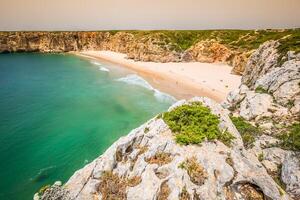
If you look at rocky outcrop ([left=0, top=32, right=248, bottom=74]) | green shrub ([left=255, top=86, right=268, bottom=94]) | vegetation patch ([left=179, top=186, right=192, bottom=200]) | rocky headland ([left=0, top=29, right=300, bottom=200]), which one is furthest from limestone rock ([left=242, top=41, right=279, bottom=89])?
vegetation patch ([left=179, top=186, right=192, bottom=200])

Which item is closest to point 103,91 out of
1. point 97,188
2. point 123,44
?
point 97,188

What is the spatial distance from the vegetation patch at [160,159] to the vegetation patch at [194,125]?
1.09 meters

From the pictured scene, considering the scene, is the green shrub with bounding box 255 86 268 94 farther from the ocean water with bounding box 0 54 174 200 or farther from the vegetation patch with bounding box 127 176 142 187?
the vegetation patch with bounding box 127 176 142 187

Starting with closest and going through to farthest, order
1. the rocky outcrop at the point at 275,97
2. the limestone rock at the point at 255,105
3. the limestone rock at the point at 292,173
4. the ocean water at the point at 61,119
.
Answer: the limestone rock at the point at 292,173, the rocky outcrop at the point at 275,97, the limestone rock at the point at 255,105, the ocean water at the point at 61,119

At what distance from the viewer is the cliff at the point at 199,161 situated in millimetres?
10586

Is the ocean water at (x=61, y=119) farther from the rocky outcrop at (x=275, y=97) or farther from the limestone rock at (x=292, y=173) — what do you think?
the limestone rock at (x=292, y=173)

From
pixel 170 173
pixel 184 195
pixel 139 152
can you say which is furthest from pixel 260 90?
pixel 184 195

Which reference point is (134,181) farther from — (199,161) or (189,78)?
(189,78)

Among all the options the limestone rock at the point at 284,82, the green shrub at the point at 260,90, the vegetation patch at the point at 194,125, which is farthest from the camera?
the green shrub at the point at 260,90

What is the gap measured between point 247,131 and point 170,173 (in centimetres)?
821

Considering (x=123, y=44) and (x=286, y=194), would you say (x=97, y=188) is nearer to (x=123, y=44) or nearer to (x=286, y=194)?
(x=286, y=194)

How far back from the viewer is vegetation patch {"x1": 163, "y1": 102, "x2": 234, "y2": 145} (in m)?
12.8

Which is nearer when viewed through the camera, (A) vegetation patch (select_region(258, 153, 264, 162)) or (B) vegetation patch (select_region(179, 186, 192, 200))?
(B) vegetation patch (select_region(179, 186, 192, 200))

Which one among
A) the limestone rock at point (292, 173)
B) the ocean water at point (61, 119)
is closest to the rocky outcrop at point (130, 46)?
the ocean water at point (61, 119)
